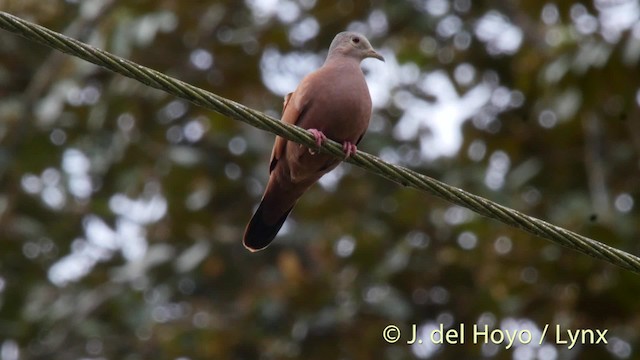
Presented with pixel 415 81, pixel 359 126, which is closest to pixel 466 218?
pixel 415 81

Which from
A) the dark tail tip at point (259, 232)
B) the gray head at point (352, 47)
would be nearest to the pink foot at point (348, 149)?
the dark tail tip at point (259, 232)

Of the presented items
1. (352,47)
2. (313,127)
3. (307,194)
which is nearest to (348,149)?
(313,127)

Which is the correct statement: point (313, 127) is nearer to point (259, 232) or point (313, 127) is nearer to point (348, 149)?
point (348, 149)

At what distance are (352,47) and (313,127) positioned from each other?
80cm

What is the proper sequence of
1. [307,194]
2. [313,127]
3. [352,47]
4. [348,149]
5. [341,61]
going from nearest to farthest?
[348,149], [313,127], [341,61], [352,47], [307,194]

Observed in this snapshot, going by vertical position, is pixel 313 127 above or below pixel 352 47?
below

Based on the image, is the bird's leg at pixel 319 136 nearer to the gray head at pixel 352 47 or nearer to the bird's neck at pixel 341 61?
the bird's neck at pixel 341 61

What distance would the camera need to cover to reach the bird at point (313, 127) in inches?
200

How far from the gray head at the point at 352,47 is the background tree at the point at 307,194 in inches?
71.1

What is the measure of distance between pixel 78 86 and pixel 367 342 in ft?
9.36

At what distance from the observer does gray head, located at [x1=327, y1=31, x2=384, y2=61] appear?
18.8 ft

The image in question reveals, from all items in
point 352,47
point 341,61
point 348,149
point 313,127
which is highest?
point 352,47

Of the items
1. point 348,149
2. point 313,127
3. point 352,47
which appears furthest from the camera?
point 352,47

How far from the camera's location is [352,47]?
5766 mm
